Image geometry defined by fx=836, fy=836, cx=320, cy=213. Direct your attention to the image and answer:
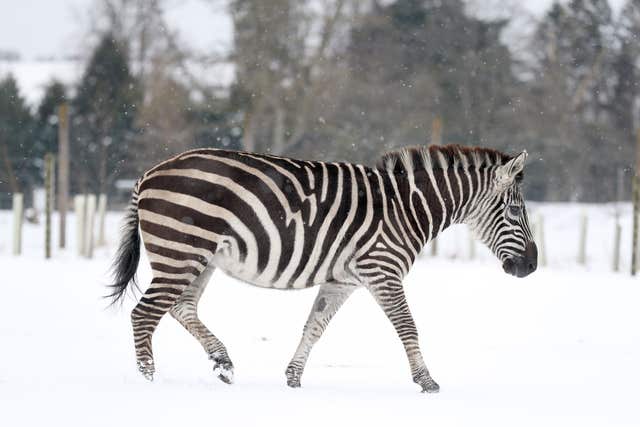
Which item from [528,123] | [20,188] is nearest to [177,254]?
[20,188]

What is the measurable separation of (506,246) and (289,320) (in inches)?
155

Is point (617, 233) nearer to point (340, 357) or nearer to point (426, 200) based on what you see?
point (340, 357)

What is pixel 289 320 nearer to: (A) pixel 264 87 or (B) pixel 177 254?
(B) pixel 177 254

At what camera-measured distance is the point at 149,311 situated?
5297 mm

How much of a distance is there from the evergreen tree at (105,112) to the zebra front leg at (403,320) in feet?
56.0

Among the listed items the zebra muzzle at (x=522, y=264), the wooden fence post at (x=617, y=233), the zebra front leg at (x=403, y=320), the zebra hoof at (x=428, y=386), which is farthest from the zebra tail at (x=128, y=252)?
the wooden fence post at (x=617, y=233)

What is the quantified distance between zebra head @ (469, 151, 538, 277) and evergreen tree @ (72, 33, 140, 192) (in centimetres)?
1684

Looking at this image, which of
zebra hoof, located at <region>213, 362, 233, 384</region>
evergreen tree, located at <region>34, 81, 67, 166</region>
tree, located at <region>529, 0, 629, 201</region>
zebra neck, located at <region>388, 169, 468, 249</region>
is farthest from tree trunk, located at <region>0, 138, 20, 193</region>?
zebra neck, located at <region>388, 169, 468, 249</region>

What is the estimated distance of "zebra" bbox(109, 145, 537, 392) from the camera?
5254mm

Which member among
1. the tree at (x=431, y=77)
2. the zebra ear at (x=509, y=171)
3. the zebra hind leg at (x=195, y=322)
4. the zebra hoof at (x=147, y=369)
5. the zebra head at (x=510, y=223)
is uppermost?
the tree at (x=431, y=77)

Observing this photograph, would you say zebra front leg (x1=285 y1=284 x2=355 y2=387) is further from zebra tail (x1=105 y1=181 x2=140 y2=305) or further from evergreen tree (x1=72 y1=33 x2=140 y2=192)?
evergreen tree (x1=72 y1=33 x2=140 y2=192)

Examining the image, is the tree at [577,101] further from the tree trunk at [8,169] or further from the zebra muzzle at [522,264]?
the zebra muzzle at [522,264]

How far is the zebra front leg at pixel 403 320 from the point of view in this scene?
17.9 ft

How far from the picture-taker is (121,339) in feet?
25.1
